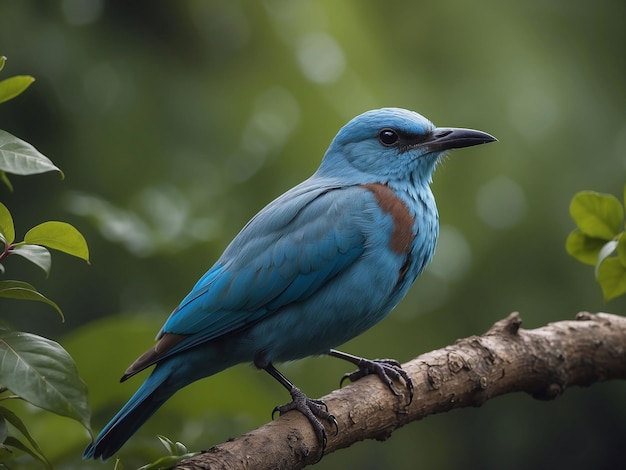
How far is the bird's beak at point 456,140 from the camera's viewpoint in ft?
15.4

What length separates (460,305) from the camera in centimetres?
619

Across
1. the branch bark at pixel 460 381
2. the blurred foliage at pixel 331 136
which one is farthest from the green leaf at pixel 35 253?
the blurred foliage at pixel 331 136

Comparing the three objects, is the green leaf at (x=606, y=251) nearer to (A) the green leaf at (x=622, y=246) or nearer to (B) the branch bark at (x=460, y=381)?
(A) the green leaf at (x=622, y=246)

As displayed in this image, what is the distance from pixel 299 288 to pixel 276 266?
151mm

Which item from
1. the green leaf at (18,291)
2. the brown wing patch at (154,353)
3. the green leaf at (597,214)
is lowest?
the brown wing patch at (154,353)

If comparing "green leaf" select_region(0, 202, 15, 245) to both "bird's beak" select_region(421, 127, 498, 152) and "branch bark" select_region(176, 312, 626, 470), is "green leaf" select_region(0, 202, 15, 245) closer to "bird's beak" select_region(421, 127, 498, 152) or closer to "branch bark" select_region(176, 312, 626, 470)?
"branch bark" select_region(176, 312, 626, 470)

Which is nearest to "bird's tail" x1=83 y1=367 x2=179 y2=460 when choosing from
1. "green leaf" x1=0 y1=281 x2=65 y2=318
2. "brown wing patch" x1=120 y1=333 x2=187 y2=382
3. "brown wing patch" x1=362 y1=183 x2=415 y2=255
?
"brown wing patch" x1=120 y1=333 x2=187 y2=382

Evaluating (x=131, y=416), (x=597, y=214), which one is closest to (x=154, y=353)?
(x=131, y=416)

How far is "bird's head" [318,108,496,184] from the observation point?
471cm

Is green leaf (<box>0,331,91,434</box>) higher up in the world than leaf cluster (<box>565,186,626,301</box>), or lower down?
lower down

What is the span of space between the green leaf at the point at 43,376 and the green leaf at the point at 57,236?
295 mm

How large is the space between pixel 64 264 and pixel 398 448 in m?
2.57

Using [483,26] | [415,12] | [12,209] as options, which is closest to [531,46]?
[483,26]

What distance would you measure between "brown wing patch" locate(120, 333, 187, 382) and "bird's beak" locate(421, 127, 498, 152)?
1.63 meters
